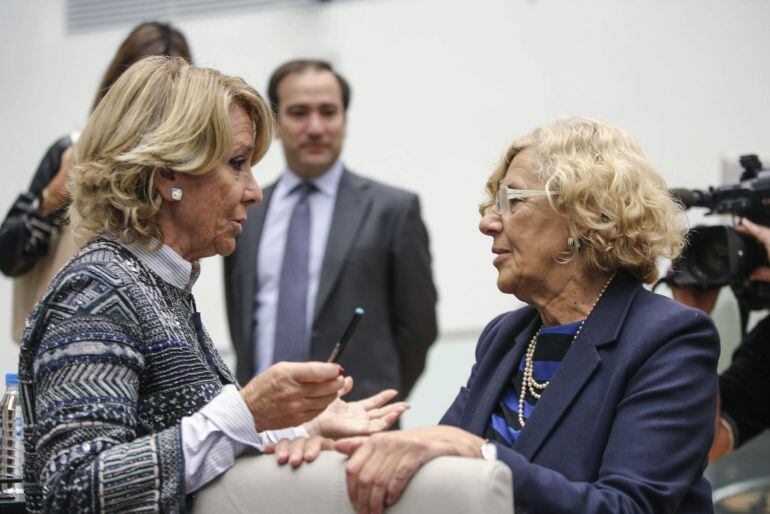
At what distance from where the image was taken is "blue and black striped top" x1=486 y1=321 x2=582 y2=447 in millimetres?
2268

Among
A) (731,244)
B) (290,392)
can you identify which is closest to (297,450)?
(290,392)

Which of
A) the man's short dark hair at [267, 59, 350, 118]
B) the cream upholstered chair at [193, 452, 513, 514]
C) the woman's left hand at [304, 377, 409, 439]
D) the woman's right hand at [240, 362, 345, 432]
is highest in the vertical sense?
the man's short dark hair at [267, 59, 350, 118]

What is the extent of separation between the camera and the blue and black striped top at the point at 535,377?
2.27 meters

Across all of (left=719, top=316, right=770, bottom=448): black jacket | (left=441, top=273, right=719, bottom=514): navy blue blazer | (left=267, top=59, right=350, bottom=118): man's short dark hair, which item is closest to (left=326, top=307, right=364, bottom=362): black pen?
(left=441, top=273, right=719, bottom=514): navy blue blazer

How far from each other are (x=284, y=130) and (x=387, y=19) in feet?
5.23

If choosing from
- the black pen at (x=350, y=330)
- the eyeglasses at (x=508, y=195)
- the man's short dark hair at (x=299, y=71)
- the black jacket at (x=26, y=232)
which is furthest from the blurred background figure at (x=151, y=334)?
the man's short dark hair at (x=299, y=71)

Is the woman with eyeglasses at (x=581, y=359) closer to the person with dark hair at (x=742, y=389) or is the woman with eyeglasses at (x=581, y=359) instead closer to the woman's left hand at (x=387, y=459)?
the woman's left hand at (x=387, y=459)

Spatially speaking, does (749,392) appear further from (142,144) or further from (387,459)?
(142,144)

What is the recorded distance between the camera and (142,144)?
79.1 inches

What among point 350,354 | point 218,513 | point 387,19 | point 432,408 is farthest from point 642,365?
point 387,19

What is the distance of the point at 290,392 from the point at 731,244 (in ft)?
5.42

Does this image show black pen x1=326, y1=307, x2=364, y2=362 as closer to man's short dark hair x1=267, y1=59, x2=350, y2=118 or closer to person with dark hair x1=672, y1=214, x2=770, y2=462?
person with dark hair x1=672, y1=214, x2=770, y2=462

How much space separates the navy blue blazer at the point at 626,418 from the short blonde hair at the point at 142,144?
73 centimetres

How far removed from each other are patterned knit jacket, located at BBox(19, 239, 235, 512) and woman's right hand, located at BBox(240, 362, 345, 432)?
0.40ft
